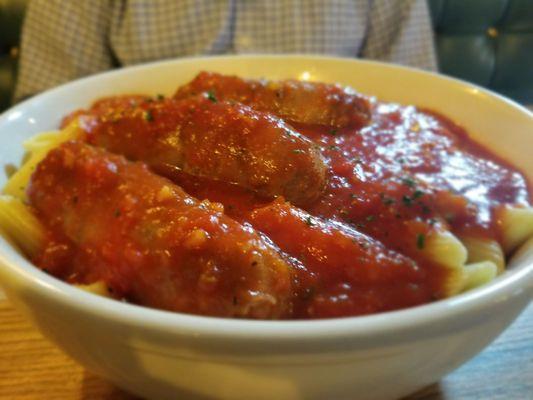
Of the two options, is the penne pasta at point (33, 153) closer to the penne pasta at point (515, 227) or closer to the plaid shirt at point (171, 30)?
the penne pasta at point (515, 227)

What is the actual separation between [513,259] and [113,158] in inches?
30.9

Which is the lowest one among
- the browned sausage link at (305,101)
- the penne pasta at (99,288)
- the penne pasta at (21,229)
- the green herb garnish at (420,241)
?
the penne pasta at (21,229)

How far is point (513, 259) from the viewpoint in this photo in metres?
1.04

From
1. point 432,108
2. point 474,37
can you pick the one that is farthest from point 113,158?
point 474,37

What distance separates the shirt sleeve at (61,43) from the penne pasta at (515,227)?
2.27 m

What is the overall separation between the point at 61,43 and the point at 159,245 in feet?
7.27

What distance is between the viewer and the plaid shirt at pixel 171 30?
8.77 ft

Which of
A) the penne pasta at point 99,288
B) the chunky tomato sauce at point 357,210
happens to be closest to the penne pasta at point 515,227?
the chunky tomato sauce at point 357,210

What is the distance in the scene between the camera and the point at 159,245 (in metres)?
0.85

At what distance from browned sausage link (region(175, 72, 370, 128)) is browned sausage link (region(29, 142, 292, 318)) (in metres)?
0.34

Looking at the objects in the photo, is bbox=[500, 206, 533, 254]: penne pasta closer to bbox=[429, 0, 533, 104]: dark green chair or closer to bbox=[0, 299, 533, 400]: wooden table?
bbox=[0, 299, 533, 400]: wooden table

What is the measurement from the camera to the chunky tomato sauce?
88cm

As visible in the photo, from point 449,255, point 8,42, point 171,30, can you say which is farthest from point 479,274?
point 8,42

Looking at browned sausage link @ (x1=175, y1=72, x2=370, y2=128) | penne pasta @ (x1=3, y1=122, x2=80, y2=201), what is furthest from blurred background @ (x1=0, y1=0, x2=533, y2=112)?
browned sausage link @ (x1=175, y1=72, x2=370, y2=128)
